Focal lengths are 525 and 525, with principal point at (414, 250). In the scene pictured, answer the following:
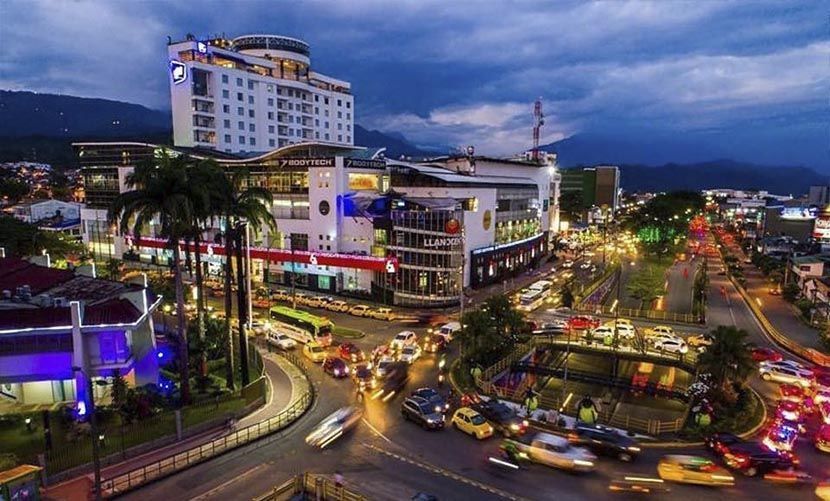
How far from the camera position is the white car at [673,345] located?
46.9 metres

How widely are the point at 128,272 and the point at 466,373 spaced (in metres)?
68.6

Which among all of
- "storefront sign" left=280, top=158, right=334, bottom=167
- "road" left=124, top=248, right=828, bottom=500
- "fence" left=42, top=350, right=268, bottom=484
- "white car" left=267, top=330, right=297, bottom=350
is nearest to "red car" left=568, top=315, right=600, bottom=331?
"road" left=124, top=248, right=828, bottom=500

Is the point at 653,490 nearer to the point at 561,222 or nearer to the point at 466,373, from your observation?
the point at 466,373

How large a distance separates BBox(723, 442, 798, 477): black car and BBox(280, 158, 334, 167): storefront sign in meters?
59.3

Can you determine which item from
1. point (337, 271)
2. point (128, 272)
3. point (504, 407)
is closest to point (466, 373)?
point (504, 407)

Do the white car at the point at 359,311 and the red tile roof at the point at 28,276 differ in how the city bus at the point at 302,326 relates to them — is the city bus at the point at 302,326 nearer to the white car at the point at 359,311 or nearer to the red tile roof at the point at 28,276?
the white car at the point at 359,311

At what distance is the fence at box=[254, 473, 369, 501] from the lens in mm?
23328

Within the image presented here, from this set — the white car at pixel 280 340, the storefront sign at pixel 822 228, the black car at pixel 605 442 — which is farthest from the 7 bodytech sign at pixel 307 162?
the storefront sign at pixel 822 228

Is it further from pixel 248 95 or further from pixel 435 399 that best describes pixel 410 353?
pixel 248 95

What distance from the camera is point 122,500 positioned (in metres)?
24.1

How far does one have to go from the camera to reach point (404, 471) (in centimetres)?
2691

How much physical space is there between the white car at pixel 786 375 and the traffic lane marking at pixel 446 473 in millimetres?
27479

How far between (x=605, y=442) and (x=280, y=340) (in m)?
30.4

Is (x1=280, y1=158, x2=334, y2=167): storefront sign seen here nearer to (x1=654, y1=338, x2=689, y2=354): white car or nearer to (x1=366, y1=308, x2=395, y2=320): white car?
(x1=366, y1=308, x2=395, y2=320): white car
